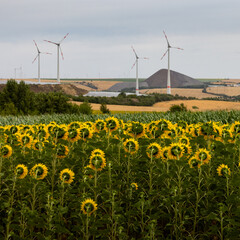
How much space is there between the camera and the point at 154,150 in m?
5.15

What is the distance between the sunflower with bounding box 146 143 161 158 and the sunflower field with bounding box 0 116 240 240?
1cm

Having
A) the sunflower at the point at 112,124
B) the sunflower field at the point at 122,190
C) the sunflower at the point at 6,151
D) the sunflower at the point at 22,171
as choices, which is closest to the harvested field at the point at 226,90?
the sunflower at the point at 112,124

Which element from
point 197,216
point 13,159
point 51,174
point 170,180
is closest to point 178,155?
point 170,180

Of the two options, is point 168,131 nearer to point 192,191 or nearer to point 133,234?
point 192,191

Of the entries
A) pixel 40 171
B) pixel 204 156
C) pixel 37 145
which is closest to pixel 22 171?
pixel 40 171

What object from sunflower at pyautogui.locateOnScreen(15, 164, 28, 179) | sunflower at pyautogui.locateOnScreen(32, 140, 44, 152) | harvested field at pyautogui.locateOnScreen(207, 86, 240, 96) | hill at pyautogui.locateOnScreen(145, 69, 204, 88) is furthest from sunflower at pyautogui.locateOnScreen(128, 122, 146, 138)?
hill at pyautogui.locateOnScreen(145, 69, 204, 88)

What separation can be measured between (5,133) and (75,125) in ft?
4.74

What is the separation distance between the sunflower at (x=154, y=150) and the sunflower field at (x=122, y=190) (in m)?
0.01

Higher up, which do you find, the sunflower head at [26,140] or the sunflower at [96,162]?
the sunflower head at [26,140]

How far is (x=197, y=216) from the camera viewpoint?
4832mm

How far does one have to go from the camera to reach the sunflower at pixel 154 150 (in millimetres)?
5145

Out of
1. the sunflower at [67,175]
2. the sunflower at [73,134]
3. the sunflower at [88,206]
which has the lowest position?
the sunflower at [88,206]

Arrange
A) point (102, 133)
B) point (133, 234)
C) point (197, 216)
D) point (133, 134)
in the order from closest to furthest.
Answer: point (197, 216), point (133, 234), point (102, 133), point (133, 134)

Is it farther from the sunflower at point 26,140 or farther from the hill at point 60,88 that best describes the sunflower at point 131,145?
the hill at point 60,88
